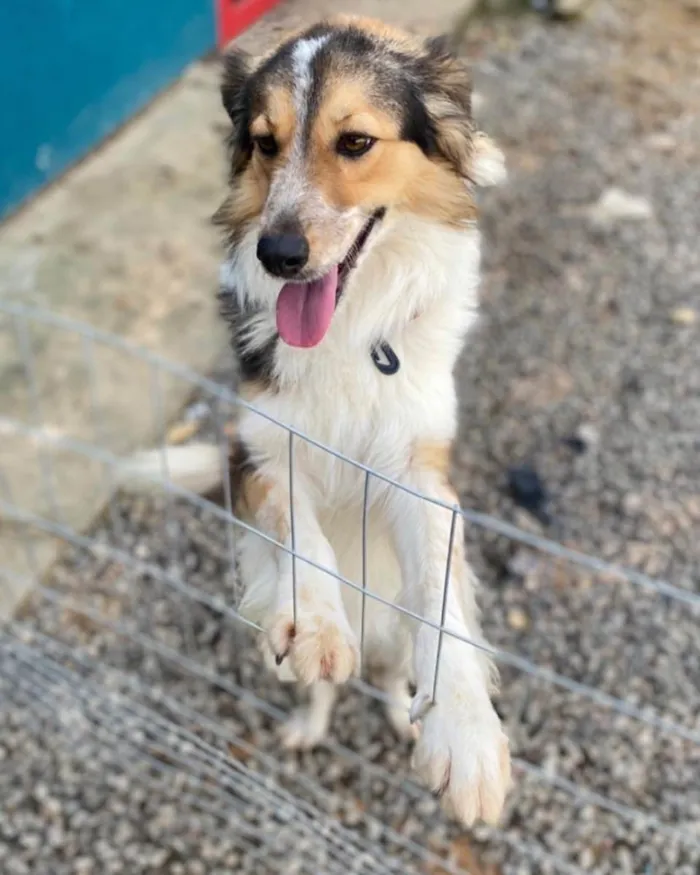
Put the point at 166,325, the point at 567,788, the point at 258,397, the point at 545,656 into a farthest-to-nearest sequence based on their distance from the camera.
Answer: the point at 166,325 < the point at 545,656 < the point at 567,788 < the point at 258,397

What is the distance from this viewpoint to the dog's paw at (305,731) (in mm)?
2471

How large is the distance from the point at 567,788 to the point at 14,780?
55.7 inches

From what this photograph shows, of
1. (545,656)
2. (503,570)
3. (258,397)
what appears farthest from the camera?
(503,570)

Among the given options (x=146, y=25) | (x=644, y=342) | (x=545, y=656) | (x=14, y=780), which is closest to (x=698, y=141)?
(x=644, y=342)

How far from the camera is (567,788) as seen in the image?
238 centimetres

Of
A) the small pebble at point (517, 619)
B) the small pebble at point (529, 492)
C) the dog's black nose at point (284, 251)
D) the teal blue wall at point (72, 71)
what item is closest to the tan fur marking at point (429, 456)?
the dog's black nose at point (284, 251)

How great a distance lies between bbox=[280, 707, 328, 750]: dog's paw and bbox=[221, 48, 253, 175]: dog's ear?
4.66 ft

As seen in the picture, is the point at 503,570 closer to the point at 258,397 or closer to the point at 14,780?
the point at 258,397

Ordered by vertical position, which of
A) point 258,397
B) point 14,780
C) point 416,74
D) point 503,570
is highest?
point 416,74

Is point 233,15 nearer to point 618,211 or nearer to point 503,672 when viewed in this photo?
point 618,211

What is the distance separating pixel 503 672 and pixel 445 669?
111 centimetres

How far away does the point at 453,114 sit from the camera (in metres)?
1.77

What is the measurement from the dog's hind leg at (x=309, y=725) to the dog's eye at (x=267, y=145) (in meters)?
1.38

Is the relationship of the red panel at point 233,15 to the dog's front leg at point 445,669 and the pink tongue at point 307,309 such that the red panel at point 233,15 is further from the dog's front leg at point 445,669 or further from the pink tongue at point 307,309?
the dog's front leg at point 445,669
